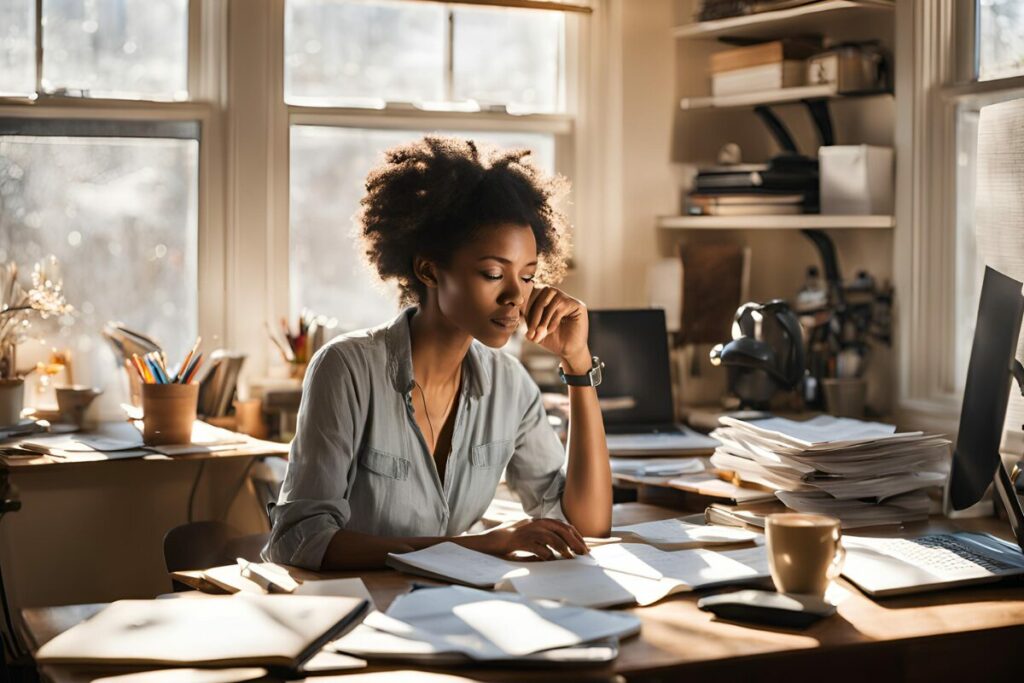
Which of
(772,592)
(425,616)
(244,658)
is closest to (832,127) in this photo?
(772,592)

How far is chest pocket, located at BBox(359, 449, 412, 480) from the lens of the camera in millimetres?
2012

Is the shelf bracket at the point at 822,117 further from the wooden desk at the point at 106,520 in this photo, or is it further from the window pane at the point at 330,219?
the wooden desk at the point at 106,520

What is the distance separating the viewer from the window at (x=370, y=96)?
11.2ft

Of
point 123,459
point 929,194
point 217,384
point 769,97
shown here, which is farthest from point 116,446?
point 929,194

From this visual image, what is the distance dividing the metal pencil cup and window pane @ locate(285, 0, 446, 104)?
107 centimetres

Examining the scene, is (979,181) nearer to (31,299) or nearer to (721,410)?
(721,410)

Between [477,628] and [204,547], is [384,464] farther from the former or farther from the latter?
[204,547]

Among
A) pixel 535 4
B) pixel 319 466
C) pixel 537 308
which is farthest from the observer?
pixel 535 4

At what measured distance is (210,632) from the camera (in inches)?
53.4

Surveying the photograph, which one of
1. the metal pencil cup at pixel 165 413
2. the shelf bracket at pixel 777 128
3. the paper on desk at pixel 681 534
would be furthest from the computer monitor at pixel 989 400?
the metal pencil cup at pixel 165 413

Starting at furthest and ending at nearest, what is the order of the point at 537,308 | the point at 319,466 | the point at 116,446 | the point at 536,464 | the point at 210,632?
the point at 116,446, the point at 536,464, the point at 537,308, the point at 319,466, the point at 210,632

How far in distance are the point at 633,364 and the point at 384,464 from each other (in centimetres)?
129

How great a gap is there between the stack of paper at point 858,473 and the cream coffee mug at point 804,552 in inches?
21.5

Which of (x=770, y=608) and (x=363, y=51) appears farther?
(x=363, y=51)
